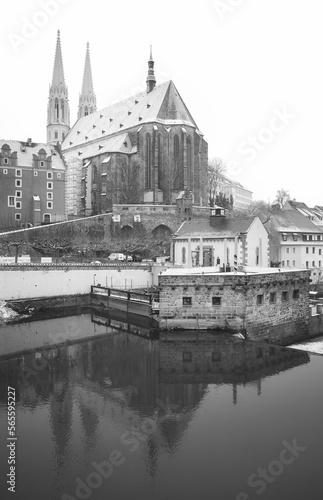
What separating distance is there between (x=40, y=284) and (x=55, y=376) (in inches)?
743

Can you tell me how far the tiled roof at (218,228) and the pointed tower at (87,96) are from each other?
68223mm

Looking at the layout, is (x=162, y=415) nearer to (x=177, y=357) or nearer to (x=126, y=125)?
(x=177, y=357)

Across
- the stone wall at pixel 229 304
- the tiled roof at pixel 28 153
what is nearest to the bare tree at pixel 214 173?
the tiled roof at pixel 28 153

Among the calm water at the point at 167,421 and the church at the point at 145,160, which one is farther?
the church at the point at 145,160

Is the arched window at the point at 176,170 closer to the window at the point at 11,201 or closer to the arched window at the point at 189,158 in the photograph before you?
the arched window at the point at 189,158

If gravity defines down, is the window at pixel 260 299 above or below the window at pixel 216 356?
above

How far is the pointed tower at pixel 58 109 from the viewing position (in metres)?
97.0

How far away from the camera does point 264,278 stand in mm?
27516

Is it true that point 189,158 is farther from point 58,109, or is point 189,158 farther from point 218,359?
point 218,359

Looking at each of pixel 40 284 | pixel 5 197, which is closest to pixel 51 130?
pixel 5 197

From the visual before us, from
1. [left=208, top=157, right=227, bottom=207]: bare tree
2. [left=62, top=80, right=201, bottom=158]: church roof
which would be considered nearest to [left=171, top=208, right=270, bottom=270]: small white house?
[left=62, top=80, right=201, bottom=158]: church roof

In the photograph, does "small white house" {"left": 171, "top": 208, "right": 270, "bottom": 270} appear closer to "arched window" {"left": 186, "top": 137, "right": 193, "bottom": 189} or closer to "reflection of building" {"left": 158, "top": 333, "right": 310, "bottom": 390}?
"reflection of building" {"left": 158, "top": 333, "right": 310, "bottom": 390}

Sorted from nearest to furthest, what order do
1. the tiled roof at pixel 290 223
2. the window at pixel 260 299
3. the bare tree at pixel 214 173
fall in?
1. the window at pixel 260 299
2. the tiled roof at pixel 290 223
3. the bare tree at pixel 214 173

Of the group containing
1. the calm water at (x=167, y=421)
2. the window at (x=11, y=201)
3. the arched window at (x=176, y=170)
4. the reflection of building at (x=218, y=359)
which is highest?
the arched window at (x=176, y=170)
